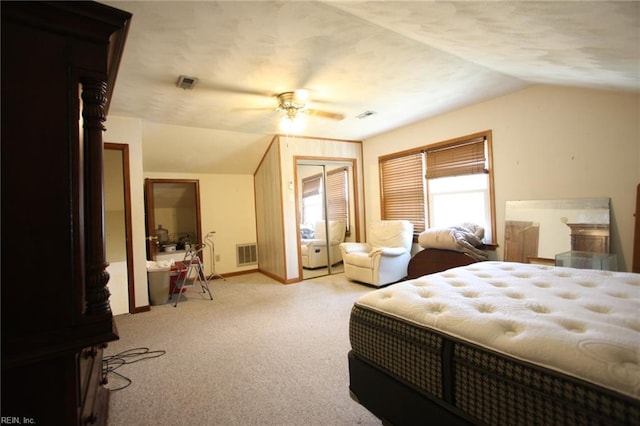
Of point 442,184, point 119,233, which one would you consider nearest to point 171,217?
point 119,233

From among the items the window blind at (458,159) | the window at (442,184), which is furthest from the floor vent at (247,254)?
the window blind at (458,159)

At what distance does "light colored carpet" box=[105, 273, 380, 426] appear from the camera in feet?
5.59

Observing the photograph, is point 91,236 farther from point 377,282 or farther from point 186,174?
point 186,174

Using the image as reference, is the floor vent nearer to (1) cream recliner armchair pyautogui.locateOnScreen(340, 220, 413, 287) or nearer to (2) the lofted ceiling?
(1) cream recliner armchair pyautogui.locateOnScreen(340, 220, 413, 287)

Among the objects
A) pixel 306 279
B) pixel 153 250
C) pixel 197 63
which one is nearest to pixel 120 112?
pixel 197 63

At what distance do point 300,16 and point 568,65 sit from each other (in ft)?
6.55

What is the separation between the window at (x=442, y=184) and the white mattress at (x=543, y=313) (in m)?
2.15

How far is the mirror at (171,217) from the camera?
4.93 m

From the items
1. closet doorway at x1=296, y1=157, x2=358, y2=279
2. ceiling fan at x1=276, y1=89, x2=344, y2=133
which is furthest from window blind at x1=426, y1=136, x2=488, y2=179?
ceiling fan at x1=276, y1=89, x2=344, y2=133

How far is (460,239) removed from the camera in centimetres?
355

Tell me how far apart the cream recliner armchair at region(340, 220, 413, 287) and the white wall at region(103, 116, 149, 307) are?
2.88m

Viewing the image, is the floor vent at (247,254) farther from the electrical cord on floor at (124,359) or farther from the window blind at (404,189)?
the electrical cord on floor at (124,359)

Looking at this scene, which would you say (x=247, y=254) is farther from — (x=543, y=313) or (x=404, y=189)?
(x=543, y=313)

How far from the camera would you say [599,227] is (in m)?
2.76
